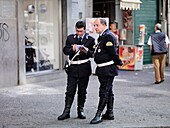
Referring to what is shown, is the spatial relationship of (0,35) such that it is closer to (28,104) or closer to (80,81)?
(28,104)

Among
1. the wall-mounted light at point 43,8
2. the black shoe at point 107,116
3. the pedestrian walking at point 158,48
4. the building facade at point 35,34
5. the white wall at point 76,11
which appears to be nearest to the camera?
the black shoe at point 107,116

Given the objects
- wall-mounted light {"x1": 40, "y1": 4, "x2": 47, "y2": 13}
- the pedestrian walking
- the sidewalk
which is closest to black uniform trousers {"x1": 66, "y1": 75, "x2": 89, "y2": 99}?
the sidewalk

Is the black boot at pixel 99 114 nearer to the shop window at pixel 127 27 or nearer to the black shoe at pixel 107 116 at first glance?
the black shoe at pixel 107 116

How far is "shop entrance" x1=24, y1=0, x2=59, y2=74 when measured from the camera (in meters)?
13.4

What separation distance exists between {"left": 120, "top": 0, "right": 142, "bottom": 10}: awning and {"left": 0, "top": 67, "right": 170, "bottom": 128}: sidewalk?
3.57 meters

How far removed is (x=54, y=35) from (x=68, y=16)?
0.81m

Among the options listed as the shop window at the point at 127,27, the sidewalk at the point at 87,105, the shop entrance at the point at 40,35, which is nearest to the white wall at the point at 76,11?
the shop entrance at the point at 40,35

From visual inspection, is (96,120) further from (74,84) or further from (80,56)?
(80,56)

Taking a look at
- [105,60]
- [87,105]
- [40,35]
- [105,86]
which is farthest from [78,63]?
[40,35]

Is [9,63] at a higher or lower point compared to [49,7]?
lower

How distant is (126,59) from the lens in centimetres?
1692

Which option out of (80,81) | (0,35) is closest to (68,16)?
(0,35)

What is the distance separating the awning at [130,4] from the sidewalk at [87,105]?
3574 mm

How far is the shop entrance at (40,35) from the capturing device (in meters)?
13.4
